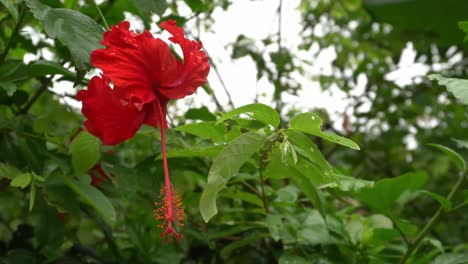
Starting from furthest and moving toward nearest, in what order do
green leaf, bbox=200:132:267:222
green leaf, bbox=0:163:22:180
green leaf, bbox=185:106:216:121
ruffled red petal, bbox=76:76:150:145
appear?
1. green leaf, bbox=185:106:216:121
2. green leaf, bbox=0:163:22:180
3. ruffled red petal, bbox=76:76:150:145
4. green leaf, bbox=200:132:267:222

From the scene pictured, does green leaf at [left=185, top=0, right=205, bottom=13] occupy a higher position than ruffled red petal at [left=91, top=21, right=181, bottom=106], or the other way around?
green leaf at [left=185, top=0, right=205, bottom=13]

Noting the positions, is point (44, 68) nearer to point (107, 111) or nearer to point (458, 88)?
point (107, 111)

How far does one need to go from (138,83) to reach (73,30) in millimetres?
111

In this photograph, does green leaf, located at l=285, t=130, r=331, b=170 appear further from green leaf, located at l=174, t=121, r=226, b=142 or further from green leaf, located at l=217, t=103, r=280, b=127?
green leaf, located at l=174, t=121, r=226, b=142

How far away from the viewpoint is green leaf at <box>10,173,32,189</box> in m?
0.85

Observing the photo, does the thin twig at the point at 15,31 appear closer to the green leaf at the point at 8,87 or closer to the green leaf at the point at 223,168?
the green leaf at the point at 8,87

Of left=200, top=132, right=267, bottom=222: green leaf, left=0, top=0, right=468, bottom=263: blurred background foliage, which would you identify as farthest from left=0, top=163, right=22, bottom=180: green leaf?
left=200, top=132, right=267, bottom=222: green leaf

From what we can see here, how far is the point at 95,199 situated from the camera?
901 mm

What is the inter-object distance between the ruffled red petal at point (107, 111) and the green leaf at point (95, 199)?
130 millimetres

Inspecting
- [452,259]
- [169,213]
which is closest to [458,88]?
[452,259]

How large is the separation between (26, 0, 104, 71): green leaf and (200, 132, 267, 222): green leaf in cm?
22

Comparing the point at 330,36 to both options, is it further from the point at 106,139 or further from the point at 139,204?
the point at 106,139

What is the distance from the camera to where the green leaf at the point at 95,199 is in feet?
2.91

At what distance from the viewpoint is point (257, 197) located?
1.14 metres
